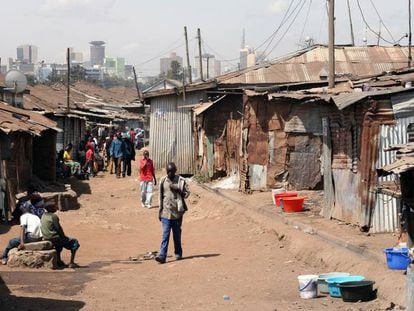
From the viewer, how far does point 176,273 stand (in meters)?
12.4

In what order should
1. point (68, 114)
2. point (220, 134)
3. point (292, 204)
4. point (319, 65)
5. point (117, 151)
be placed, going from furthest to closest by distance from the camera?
point (68, 114) → point (117, 151) → point (319, 65) → point (220, 134) → point (292, 204)

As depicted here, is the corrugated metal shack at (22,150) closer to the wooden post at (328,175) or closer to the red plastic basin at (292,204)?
the red plastic basin at (292,204)

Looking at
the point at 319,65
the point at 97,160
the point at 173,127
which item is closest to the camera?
the point at 319,65

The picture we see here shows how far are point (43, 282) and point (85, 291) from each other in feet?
3.10

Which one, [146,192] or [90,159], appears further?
[90,159]

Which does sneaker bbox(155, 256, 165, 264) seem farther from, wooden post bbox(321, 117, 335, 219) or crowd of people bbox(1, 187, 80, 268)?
wooden post bbox(321, 117, 335, 219)

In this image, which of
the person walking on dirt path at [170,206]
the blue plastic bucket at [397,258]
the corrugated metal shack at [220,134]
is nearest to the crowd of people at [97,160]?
the corrugated metal shack at [220,134]

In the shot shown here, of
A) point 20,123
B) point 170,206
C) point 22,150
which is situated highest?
point 20,123

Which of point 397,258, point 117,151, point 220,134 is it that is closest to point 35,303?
point 397,258

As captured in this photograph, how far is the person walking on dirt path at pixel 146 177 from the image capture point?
21453 mm

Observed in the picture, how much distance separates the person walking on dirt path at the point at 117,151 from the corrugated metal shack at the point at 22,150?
3.36m

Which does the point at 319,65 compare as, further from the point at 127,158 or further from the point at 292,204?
the point at 292,204

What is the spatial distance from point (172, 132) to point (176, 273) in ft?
63.7

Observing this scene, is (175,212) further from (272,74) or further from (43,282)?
(272,74)
